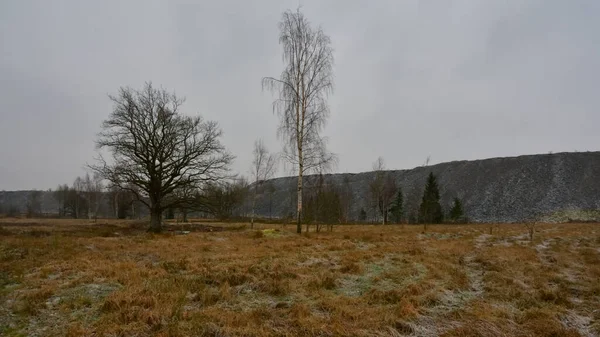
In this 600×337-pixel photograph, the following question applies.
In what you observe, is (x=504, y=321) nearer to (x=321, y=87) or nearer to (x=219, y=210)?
(x=321, y=87)

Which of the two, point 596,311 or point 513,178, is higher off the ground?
point 513,178

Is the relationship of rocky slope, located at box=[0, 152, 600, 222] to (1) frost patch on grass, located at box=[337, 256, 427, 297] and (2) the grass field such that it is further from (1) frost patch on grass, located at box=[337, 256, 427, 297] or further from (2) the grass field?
(2) the grass field

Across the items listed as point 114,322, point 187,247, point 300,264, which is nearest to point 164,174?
point 187,247

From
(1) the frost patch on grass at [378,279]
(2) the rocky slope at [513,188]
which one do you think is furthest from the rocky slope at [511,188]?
(1) the frost patch on grass at [378,279]

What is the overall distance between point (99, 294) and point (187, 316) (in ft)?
7.81

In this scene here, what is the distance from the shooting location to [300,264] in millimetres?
9875

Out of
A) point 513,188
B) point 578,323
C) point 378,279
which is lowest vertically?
point 578,323

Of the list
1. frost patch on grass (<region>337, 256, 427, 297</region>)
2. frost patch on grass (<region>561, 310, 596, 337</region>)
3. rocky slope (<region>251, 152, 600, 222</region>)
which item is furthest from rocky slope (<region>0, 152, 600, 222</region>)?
frost patch on grass (<region>561, 310, 596, 337</region>)

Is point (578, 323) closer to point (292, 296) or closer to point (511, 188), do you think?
point (292, 296)

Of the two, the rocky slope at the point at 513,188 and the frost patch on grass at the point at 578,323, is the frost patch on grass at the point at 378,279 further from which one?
the rocky slope at the point at 513,188

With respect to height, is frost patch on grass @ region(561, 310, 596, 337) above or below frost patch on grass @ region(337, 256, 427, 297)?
below

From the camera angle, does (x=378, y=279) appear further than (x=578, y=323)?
Yes

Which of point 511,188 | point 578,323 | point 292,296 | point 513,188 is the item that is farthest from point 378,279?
point 513,188

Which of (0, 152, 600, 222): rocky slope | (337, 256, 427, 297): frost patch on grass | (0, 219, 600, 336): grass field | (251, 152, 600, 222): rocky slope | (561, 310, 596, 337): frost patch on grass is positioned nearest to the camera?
(0, 219, 600, 336): grass field
